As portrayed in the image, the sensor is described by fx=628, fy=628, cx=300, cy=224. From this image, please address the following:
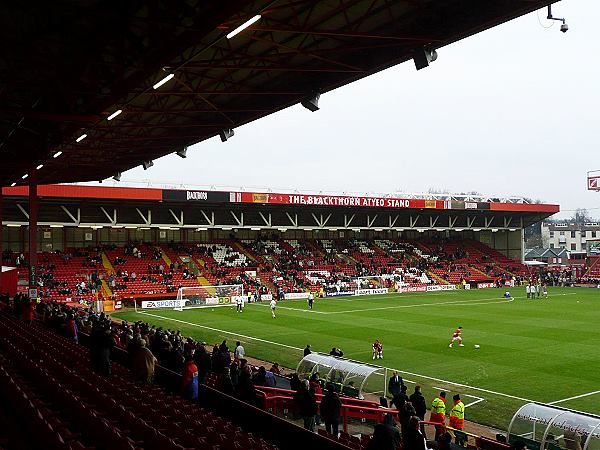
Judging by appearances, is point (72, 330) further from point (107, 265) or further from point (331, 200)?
point (331, 200)

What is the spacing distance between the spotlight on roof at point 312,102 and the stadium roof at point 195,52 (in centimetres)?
17

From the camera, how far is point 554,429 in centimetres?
1230

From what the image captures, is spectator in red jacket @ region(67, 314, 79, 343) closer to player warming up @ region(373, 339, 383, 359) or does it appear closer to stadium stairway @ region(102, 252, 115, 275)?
player warming up @ region(373, 339, 383, 359)

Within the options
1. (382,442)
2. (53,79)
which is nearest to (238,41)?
(53,79)

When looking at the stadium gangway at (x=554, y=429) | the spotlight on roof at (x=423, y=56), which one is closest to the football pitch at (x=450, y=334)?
the stadium gangway at (x=554, y=429)

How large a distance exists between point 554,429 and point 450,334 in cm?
1737

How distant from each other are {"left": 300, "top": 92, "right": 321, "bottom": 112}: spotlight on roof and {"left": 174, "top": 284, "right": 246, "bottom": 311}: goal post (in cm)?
3015

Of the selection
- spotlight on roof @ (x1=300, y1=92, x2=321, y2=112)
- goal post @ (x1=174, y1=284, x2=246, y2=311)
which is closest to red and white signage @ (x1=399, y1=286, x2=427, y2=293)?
goal post @ (x1=174, y1=284, x2=246, y2=311)

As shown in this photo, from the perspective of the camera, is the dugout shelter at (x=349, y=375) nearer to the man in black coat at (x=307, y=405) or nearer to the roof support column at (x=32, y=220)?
the man in black coat at (x=307, y=405)

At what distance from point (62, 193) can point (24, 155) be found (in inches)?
948

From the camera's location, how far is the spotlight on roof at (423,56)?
41.9 feet

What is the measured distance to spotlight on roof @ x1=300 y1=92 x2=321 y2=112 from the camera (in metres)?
16.1

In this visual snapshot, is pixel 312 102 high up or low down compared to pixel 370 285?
up

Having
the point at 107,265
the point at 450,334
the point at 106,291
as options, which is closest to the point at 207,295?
the point at 106,291
